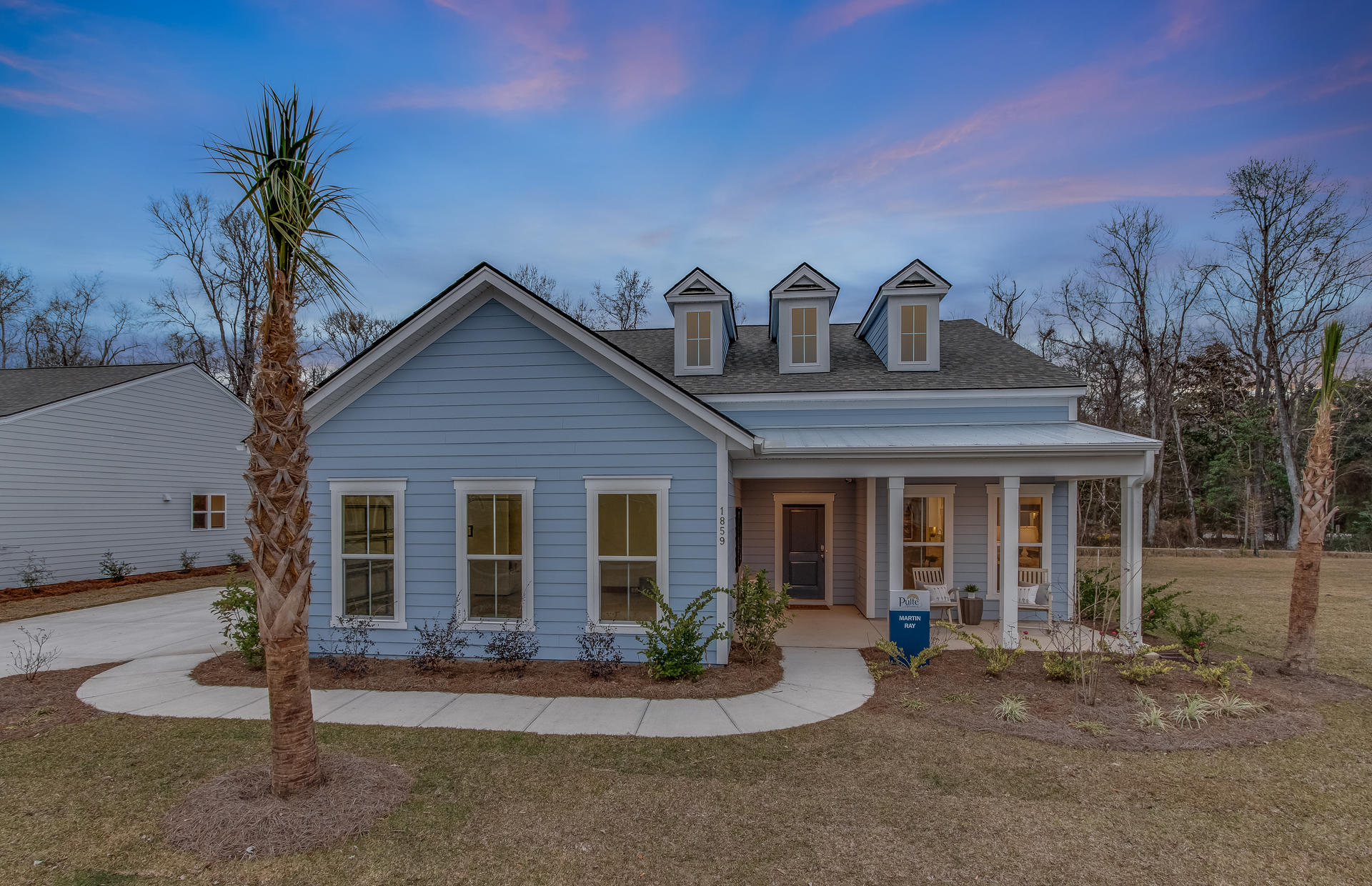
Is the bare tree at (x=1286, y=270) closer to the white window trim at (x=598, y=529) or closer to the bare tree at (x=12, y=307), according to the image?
the white window trim at (x=598, y=529)

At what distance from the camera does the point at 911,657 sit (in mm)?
8219

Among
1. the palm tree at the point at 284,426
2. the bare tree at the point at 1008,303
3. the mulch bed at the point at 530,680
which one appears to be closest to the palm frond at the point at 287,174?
the palm tree at the point at 284,426

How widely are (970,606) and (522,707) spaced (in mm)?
8009

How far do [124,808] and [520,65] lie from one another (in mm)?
10709

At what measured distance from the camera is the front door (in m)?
12.4

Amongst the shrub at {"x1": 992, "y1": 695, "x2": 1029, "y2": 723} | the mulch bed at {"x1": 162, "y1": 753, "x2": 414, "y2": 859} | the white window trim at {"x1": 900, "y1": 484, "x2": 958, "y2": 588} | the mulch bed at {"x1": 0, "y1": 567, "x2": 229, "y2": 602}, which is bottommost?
the mulch bed at {"x1": 0, "y1": 567, "x2": 229, "y2": 602}

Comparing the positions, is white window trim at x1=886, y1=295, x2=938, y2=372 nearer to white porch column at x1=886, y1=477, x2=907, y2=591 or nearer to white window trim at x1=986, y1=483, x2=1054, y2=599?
white window trim at x1=986, y1=483, x2=1054, y2=599

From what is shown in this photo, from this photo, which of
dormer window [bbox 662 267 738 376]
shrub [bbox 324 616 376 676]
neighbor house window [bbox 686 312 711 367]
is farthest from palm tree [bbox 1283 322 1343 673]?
shrub [bbox 324 616 376 676]

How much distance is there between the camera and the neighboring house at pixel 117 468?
14.8 meters

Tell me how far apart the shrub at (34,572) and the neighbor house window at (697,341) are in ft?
55.5

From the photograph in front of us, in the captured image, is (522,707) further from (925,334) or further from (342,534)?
(925,334)

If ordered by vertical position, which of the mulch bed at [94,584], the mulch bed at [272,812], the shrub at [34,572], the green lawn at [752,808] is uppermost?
the mulch bed at [272,812]

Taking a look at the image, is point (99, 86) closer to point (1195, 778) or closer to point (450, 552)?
point (450, 552)

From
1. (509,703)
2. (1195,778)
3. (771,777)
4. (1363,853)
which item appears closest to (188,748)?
(509,703)
